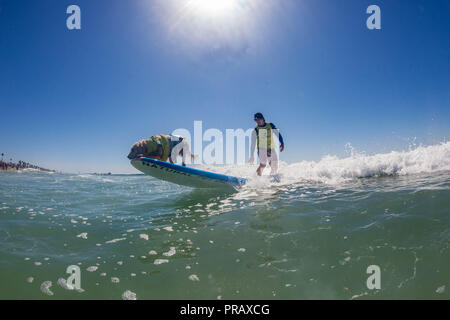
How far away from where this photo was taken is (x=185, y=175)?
7734mm

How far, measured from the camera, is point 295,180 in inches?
344

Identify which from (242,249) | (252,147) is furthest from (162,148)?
(242,249)

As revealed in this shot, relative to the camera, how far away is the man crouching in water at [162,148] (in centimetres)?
758

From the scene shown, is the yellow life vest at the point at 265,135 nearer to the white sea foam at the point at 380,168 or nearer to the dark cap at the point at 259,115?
the dark cap at the point at 259,115

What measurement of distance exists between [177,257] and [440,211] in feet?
13.4

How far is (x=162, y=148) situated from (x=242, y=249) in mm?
5822

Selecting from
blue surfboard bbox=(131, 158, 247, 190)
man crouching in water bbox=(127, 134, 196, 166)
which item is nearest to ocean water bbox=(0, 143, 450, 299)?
blue surfboard bbox=(131, 158, 247, 190)

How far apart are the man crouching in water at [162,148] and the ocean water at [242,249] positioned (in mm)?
2813

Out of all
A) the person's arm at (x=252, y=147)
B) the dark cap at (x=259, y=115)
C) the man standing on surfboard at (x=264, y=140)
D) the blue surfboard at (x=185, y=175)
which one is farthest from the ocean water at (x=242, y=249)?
the dark cap at (x=259, y=115)

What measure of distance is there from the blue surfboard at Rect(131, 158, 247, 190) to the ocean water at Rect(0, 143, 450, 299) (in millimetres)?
2370

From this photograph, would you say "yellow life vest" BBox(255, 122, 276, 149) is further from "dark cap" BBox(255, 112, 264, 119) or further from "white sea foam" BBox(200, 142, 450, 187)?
"white sea foam" BBox(200, 142, 450, 187)

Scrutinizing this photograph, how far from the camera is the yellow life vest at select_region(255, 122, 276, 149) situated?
8.30 metres

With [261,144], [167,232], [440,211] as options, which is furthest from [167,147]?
[440,211]

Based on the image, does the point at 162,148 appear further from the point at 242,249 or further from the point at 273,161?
the point at 242,249
